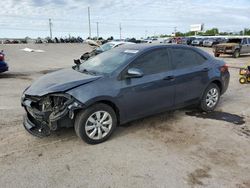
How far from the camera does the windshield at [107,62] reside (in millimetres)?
4674

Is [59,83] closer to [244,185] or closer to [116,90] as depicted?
[116,90]

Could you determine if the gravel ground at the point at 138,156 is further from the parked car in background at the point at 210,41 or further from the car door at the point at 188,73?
the parked car in background at the point at 210,41

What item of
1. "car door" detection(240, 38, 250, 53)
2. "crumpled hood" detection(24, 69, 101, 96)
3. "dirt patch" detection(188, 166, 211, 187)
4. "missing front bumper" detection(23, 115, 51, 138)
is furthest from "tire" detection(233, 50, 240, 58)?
"missing front bumper" detection(23, 115, 51, 138)

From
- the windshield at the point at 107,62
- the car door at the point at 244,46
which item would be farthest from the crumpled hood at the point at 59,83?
the car door at the point at 244,46

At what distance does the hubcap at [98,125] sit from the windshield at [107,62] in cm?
78

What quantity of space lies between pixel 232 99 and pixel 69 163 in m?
5.27

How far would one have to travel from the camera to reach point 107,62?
5.00 metres

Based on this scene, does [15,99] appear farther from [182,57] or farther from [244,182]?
[244,182]

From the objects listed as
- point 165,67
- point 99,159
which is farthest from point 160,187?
point 165,67

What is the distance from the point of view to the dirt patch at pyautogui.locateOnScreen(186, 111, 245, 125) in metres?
5.44

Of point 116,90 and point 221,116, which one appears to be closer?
point 116,90

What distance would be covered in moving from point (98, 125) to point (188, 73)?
2252 mm

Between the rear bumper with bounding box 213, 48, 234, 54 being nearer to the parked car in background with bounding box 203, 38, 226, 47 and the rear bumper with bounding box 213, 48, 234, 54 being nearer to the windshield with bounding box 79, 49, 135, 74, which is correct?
the parked car in background with bounding box 203, 38, 226, 47

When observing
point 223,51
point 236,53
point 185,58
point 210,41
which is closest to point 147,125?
point 185,58
